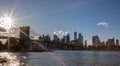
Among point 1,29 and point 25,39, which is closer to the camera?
point 1,29

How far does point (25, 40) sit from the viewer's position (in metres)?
199

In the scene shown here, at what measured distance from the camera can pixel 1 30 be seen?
88500mm

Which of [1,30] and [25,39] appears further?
[25,39]

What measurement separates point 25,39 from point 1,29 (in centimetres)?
11204

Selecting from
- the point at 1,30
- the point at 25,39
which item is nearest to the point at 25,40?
the point at 25,39

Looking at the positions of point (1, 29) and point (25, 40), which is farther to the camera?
Result: point (25, 40)

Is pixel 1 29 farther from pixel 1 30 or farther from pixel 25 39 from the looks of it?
pixel 25 39

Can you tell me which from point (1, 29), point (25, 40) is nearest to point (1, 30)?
point (1, 29)

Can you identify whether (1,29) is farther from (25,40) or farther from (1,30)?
(25,40)

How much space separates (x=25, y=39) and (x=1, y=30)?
367 ft

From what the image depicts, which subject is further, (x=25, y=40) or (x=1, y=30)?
(x=25, y=40)

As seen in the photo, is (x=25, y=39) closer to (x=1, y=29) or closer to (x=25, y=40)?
(x=25, y=40)

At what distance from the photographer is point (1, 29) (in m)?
88.2

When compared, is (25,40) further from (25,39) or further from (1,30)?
(1,30)
